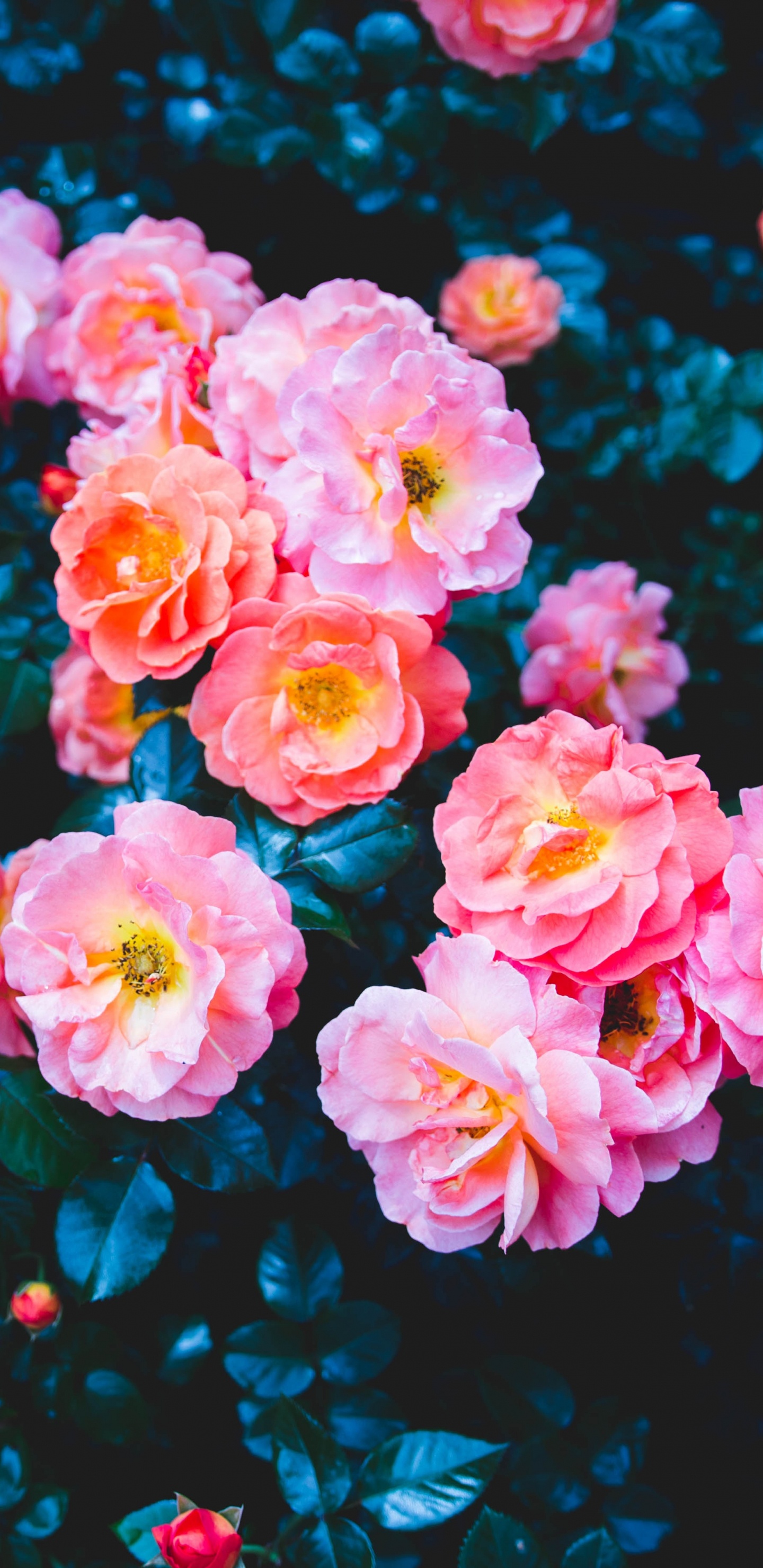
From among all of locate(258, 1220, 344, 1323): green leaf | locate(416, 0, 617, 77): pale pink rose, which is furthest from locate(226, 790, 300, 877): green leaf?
locate(416, 0, 617, 77): pale pink rose

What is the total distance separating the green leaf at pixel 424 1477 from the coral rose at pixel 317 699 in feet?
1.70

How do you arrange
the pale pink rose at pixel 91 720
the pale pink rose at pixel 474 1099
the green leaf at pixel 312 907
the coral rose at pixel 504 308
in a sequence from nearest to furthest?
the pale pink rose at pixel 474 1099, the green leaf at pixel 312 907, the pale pink rose at pixel 91 720, the coral rose at pixel 504 308

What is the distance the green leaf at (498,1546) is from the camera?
81cm

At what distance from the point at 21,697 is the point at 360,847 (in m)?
0.55

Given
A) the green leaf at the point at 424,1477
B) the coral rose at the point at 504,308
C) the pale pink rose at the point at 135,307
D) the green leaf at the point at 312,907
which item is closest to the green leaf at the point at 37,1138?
the green leaf at the point at 312,907

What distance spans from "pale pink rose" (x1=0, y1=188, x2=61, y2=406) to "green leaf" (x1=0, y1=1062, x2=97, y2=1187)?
822 mm

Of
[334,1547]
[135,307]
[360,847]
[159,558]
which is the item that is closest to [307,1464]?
[334,1547]

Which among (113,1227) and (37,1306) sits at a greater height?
(113,1227)

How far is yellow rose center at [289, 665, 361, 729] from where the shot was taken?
86 cm

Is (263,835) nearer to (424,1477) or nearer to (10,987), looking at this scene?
(10,987)

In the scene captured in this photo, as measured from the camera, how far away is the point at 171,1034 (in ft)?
2.34

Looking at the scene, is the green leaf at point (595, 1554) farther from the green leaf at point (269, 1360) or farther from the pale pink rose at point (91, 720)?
the pale pink rose at point (91, 720)

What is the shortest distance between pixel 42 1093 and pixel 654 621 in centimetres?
93

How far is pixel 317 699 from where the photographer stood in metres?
0.86
